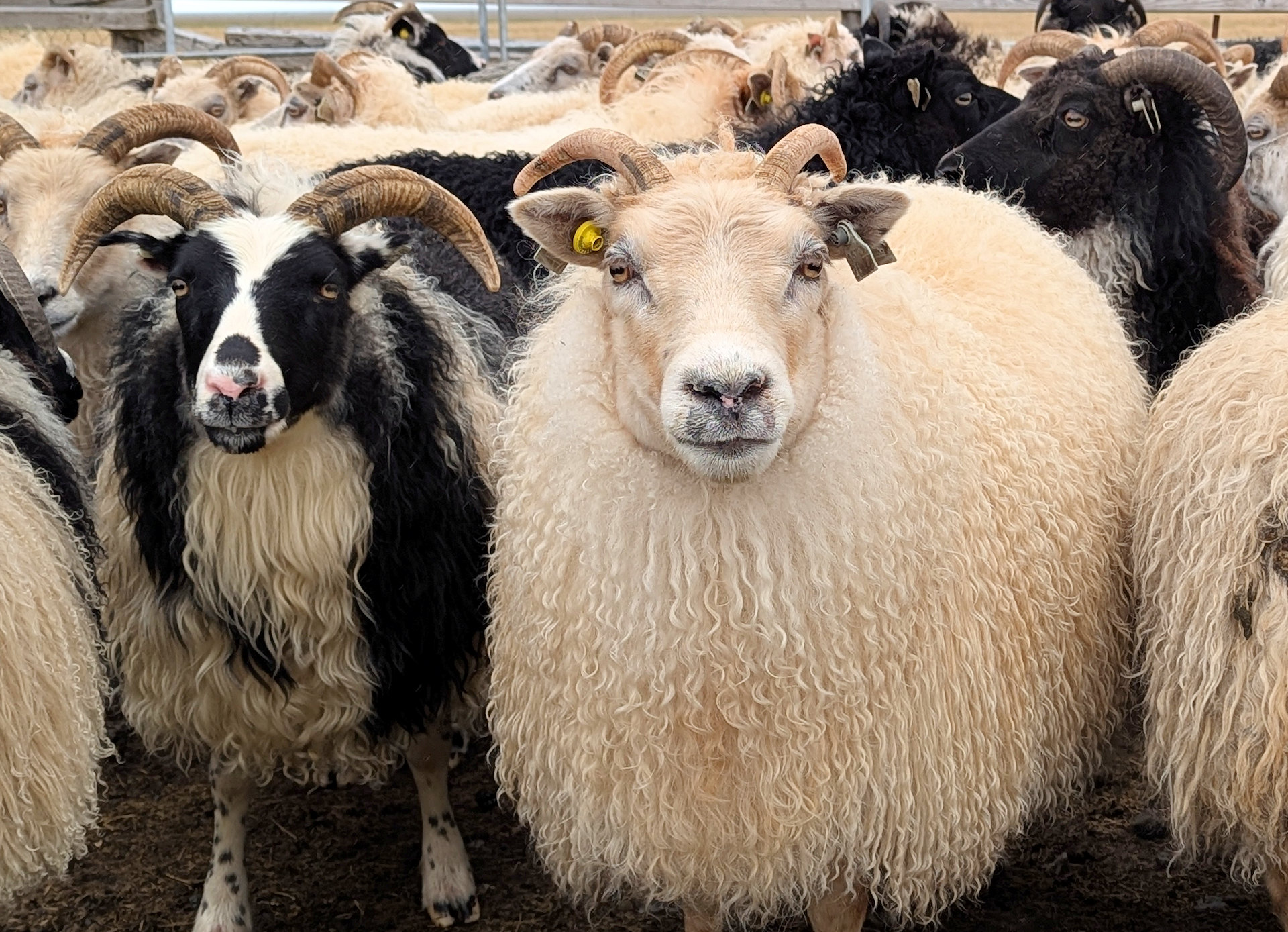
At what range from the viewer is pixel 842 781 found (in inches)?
124

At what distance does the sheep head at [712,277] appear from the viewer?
268 cm

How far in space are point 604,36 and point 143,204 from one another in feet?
30.3

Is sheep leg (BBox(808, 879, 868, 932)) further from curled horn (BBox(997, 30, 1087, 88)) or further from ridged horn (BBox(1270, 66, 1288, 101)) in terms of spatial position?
curled horn (BBox(997, 30, 1087, 88))

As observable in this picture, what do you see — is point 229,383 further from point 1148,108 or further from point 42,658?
point 1148,108

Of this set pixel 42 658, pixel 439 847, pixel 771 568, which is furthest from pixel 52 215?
pixel 771 568

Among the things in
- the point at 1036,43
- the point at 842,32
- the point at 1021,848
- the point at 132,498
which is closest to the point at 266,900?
the point at 132,498

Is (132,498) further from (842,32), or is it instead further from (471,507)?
(842,32)

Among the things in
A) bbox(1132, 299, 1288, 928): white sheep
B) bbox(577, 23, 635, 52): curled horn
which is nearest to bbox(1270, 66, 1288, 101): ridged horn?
bbox(1132, 299, 1288, 928): white sheep

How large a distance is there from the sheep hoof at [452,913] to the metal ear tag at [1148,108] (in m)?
3.61

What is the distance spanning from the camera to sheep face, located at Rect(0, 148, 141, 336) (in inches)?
193

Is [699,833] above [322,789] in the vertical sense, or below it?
above

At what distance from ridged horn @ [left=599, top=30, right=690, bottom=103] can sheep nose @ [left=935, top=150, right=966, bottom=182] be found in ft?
13.7

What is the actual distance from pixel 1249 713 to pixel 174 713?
280 cm

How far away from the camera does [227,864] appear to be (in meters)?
4.21
